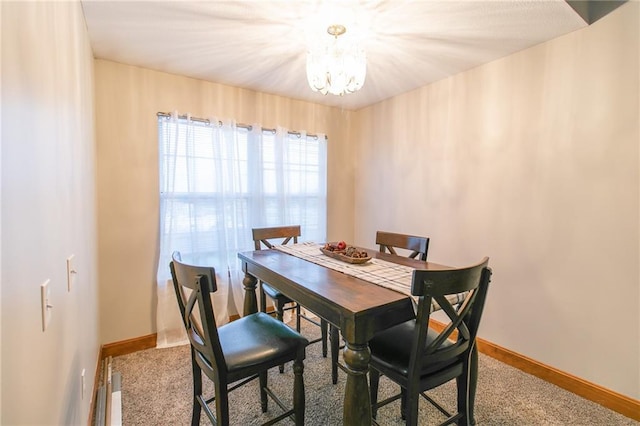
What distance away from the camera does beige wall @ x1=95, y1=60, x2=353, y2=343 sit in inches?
95.0

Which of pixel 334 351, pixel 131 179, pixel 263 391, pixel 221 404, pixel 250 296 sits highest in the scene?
pixel 131 179

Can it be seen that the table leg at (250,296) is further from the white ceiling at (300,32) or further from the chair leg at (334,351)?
the white ceiling at (300,32)

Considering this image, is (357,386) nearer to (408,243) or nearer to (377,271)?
(377,271)

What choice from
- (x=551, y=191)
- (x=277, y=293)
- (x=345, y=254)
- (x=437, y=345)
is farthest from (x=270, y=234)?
(x=551, y=191)

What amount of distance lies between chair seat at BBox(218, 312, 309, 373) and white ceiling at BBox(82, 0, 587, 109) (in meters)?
1.76

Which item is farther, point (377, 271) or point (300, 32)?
point (300, 32)

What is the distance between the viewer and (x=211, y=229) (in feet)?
9.29

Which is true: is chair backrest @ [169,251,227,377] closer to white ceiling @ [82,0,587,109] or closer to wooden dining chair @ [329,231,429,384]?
wooden dining chair @ [329,231,429,384]

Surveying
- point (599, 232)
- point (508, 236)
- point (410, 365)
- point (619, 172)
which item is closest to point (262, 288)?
point (410, 365)

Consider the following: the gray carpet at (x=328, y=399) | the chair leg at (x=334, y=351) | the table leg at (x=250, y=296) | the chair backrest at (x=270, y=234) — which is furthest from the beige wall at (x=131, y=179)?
the chair leg at (x=334, y=351)

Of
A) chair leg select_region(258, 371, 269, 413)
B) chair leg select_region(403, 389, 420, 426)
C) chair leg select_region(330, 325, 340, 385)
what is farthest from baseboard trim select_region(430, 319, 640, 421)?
chair leg select_region(258, 371, 269, 413)

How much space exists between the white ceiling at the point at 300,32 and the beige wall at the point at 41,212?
1.50 ft

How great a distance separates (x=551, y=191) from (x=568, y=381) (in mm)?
1269

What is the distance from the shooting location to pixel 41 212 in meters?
0.90
